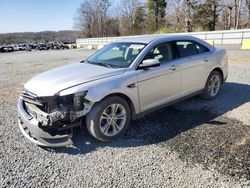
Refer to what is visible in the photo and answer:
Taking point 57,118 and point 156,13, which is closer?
point 57,118

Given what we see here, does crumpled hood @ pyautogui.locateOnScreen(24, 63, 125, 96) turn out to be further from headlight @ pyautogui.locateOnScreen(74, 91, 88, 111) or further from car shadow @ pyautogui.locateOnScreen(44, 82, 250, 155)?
car shadow @ pyautogui.locateOnScreen(44, 82, 250, 155)

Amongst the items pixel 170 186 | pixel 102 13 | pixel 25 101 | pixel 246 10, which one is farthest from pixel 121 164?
pixel 102 13

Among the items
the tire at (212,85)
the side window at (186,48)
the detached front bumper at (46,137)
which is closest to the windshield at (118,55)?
the side window at (186,48)

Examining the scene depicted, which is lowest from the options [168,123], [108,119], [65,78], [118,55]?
[168,123]

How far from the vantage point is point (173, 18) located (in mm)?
47500

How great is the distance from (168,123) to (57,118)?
6.71 ft

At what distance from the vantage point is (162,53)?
4293 mm

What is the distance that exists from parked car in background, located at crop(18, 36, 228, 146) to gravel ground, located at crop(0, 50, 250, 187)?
0.90 ft

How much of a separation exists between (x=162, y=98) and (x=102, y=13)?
73702 mm

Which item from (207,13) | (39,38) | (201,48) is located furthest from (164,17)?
(39,38)

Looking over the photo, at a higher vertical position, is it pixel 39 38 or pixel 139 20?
pixel 139 20

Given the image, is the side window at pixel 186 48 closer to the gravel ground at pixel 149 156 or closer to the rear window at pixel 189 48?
the rear window at pixel 189 48

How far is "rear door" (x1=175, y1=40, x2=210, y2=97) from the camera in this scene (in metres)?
4.52

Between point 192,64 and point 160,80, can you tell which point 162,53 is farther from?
point 192,64
